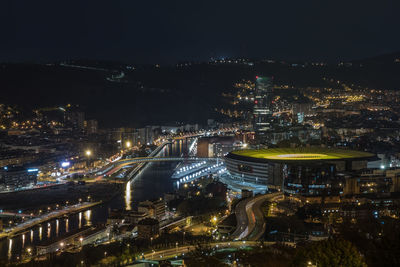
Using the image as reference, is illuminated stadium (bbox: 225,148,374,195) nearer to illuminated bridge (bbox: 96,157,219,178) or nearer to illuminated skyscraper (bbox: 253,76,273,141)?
illuminated bridge (bbox: 96,157,219,178)

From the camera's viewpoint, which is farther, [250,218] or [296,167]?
[296,167]

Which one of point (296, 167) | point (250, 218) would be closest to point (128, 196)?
point (296, 167)

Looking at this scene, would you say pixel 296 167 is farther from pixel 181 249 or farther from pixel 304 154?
pixel 181 249

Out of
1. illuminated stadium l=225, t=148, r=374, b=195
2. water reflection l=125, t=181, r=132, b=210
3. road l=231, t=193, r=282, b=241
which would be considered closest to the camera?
road l=231, t=193, r=282, b=241

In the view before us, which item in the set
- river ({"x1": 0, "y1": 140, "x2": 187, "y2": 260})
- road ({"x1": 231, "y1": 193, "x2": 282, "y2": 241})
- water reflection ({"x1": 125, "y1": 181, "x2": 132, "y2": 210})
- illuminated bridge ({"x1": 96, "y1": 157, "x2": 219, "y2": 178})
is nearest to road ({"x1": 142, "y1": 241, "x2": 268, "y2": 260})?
road ({"x1": 231, "y1": 193, "x2": 282, "y2": 241})

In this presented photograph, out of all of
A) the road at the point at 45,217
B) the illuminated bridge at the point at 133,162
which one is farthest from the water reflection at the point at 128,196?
the illuminated bridge at the point at 133,162

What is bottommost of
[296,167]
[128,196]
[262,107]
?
[128,196]
